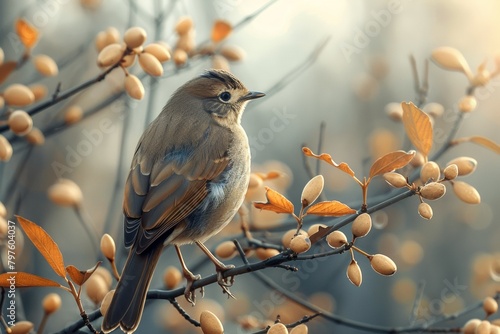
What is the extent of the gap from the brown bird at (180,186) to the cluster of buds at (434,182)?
2.49 feet

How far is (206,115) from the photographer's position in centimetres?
295

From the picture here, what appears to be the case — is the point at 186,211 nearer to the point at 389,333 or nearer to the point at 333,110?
the point at 389,333

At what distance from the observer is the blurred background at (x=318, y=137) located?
13.8 ft

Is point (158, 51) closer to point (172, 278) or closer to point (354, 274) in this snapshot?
point (172, 278)

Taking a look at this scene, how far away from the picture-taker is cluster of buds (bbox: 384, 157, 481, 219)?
1.79 metres

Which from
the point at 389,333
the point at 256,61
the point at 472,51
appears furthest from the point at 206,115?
the point at 472,51

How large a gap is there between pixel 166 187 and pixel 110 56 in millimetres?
529

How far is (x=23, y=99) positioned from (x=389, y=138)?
90.1 inches

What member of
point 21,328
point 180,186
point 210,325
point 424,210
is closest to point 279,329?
point 210,325

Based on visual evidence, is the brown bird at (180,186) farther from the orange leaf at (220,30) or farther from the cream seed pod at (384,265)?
the cream seed pod at (384,265)

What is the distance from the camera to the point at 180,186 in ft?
8.48

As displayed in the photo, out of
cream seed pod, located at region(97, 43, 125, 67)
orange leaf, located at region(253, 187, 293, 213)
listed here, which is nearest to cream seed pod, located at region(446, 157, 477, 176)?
orange leaf, located at region(253, 187, 293, 213)

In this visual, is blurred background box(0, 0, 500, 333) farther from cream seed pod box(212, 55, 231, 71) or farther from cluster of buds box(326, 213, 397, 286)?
cluster of buds box(326, 213, 397, 286)

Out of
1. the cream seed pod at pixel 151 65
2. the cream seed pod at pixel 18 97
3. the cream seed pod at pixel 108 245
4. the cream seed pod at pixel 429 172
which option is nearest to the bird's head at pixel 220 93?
the cream seed pod at pixel 151 65
